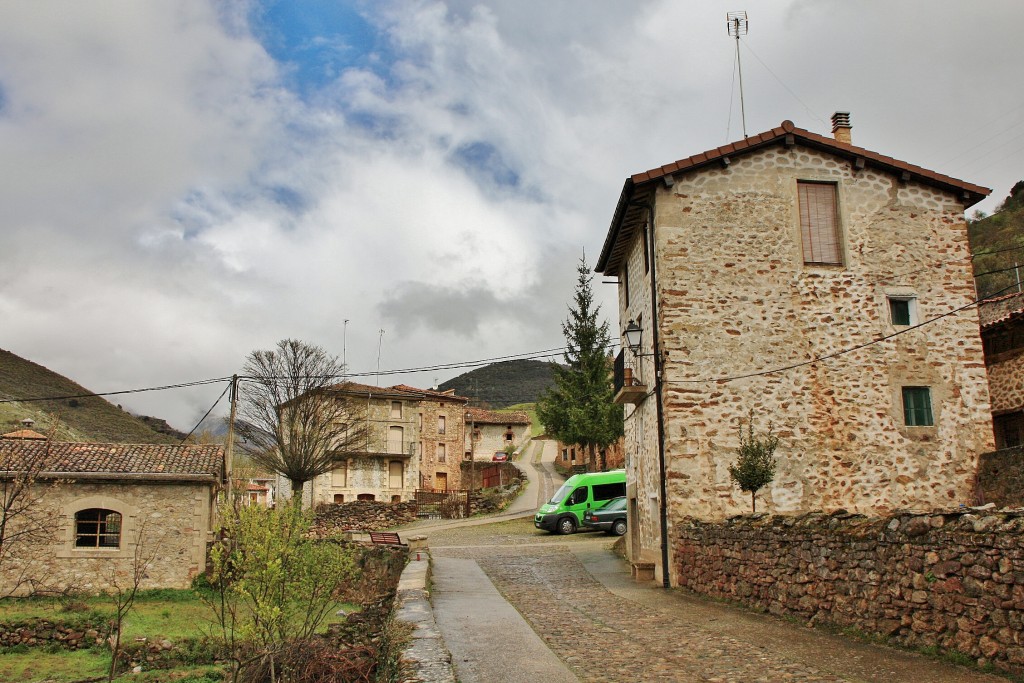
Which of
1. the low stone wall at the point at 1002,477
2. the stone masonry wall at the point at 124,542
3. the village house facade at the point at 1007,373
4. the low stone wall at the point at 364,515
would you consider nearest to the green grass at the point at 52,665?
the stone masonry wall at the point at 124,542

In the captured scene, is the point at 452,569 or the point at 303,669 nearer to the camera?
the point at 303,669

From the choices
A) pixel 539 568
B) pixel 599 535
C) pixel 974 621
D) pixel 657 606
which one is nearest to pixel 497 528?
pixel 599 535

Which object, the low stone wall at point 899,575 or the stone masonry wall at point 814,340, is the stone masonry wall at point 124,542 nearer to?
the stone masonry wall at point 814,340

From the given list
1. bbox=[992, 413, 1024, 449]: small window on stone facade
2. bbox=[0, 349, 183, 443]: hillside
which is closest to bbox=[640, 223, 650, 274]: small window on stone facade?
bbox=[992, 413, 1024, 449]: small window on stone facade

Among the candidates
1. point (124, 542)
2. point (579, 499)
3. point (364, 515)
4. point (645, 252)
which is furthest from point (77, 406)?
point (645, 252)

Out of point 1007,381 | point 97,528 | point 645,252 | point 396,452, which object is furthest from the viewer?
point 396,452

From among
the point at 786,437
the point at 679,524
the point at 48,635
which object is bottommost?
the point at 48,635

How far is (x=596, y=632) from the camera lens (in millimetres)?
9602

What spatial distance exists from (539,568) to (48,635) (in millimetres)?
11802

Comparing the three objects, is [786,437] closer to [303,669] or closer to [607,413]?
[303,669]

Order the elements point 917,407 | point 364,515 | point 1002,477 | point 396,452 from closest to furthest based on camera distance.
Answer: point 1002,477 → point 917,407 → point 364,515 → point 396,452

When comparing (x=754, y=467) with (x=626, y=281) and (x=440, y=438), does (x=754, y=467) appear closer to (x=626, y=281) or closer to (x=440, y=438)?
(x=626, y=281)

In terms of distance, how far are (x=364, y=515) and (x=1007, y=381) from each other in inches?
1047

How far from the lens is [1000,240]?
52281 mm
